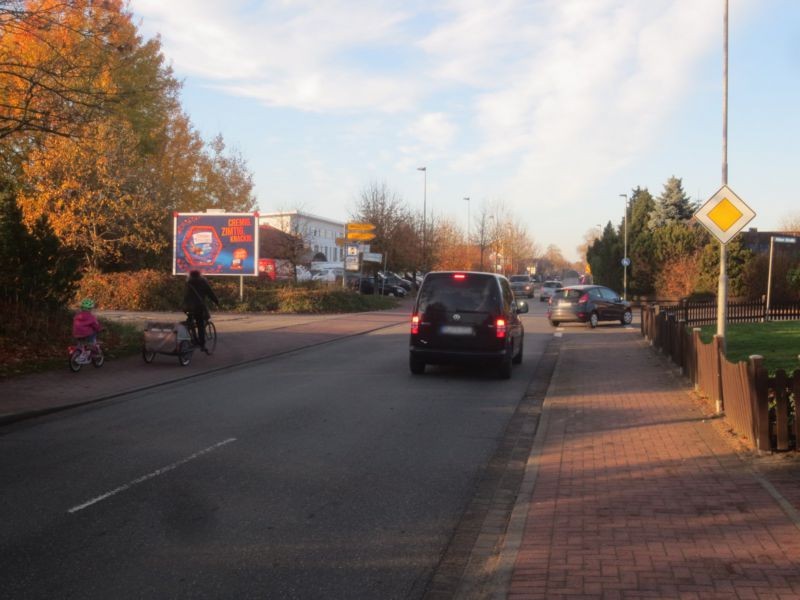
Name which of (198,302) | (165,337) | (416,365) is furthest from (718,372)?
(198,302)

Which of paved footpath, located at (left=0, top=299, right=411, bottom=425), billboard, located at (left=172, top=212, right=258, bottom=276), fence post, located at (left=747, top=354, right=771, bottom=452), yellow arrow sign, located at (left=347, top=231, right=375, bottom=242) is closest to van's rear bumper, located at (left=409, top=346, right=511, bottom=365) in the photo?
paved footpath, located at (left=0, top=299, right=411, bottom=425)

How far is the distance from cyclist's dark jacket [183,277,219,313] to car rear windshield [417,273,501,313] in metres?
4.81

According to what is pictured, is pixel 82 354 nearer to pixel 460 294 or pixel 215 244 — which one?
pixel 460 294

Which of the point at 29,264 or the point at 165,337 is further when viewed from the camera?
the point at 29,264

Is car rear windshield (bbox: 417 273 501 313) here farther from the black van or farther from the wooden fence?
the wooden fence

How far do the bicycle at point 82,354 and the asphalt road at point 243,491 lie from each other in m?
2.36

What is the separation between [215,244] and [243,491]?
25.2 meters

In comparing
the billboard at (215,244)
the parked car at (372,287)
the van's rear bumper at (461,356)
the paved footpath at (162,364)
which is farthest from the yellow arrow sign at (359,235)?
the van's rear bumper at (461,356)

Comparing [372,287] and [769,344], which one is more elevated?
[372,287]

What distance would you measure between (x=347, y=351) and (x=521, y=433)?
9.23 meters

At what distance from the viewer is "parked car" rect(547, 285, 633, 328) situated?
26766 mm

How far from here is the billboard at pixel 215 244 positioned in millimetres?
30109

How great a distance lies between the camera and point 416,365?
1344 centimetres

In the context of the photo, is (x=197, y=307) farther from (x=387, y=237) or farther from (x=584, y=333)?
(x=387, y=237)
